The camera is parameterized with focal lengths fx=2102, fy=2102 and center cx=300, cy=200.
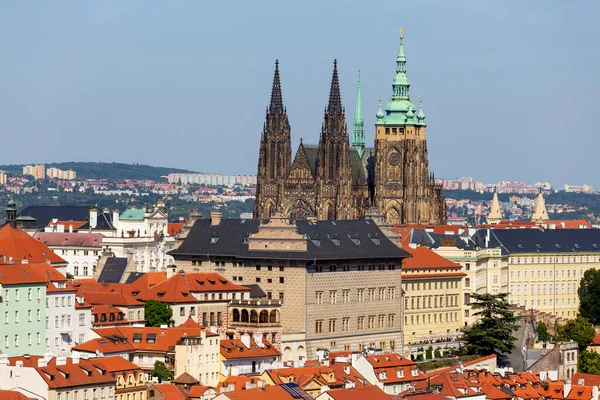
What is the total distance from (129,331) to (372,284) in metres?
28.0

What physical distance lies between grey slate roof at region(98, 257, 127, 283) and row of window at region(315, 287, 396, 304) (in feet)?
53.0

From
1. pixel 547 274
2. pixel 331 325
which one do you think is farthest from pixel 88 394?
pixel 547 274

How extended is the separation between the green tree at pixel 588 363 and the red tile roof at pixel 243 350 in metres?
33.6

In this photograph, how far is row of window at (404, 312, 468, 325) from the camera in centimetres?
15368

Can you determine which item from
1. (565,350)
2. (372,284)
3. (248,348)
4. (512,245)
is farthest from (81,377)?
(512,245)

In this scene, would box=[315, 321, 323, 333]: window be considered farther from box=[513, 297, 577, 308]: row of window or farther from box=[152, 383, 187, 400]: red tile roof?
box=[513, 297, 577, 308]: row of window

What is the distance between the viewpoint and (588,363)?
155 m

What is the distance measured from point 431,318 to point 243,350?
36.2 metres

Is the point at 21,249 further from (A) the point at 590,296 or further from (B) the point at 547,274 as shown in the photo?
(B) the point at 547,274

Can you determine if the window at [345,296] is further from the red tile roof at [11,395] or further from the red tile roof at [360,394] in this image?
the red tile roof at [11,395]

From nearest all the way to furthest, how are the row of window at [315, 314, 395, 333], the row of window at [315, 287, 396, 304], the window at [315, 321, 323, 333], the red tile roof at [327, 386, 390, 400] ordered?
the red tile roof at [327, 386, 390, 400]
the window at [315, 321, 323, 333]
the row of window at [315, 287, 396, 304]
the row of window at [315, 314, 395, 333]

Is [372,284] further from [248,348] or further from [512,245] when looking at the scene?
[512,245]

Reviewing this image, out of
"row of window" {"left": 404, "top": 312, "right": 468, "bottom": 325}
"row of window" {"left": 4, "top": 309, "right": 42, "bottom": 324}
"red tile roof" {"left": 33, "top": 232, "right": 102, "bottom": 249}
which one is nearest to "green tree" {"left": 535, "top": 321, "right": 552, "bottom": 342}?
"row of window" {"left": 404, "top": 312, "right": 468, "bottom": 325}

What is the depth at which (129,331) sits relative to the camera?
121938mm
